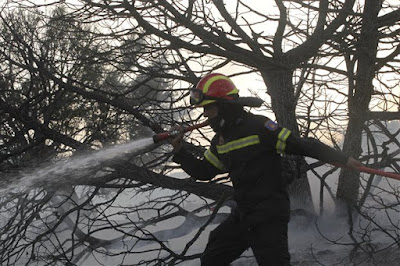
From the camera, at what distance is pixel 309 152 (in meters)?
3.13

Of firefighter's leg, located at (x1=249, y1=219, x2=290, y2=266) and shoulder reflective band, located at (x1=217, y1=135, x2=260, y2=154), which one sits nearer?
firefighter's leg, located at (x1=249, y1=219, x2=290, y2=266)

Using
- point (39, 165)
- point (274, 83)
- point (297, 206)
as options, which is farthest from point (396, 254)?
point (39, 165)

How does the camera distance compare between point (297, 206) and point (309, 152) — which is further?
point (297, 206)

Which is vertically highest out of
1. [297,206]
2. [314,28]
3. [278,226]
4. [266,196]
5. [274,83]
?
[314,28]

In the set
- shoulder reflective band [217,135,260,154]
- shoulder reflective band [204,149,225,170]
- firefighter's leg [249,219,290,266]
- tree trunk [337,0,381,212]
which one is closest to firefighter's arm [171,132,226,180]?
shoulder reflective band [204,149,225,170]

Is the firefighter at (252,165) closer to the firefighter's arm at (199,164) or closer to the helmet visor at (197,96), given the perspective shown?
the helmet visor at (197,96)

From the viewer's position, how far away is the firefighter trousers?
3100mm

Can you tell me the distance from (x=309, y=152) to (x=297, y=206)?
421 cm

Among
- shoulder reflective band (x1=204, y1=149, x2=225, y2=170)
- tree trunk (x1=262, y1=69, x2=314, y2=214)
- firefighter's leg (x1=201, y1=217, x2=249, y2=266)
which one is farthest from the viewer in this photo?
tree trunk (x1=262, y1=69, x2=314, y2=214)

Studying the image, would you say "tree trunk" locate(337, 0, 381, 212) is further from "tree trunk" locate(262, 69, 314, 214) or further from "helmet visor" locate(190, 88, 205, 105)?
"helmet visor" locate(190, 88, 205, 105)

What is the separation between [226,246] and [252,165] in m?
0.63

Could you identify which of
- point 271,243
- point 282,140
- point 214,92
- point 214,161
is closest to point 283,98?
point 214,161

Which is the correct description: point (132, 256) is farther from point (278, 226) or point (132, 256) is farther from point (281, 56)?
point (278, 226)

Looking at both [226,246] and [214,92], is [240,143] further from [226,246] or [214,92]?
[226,246]
